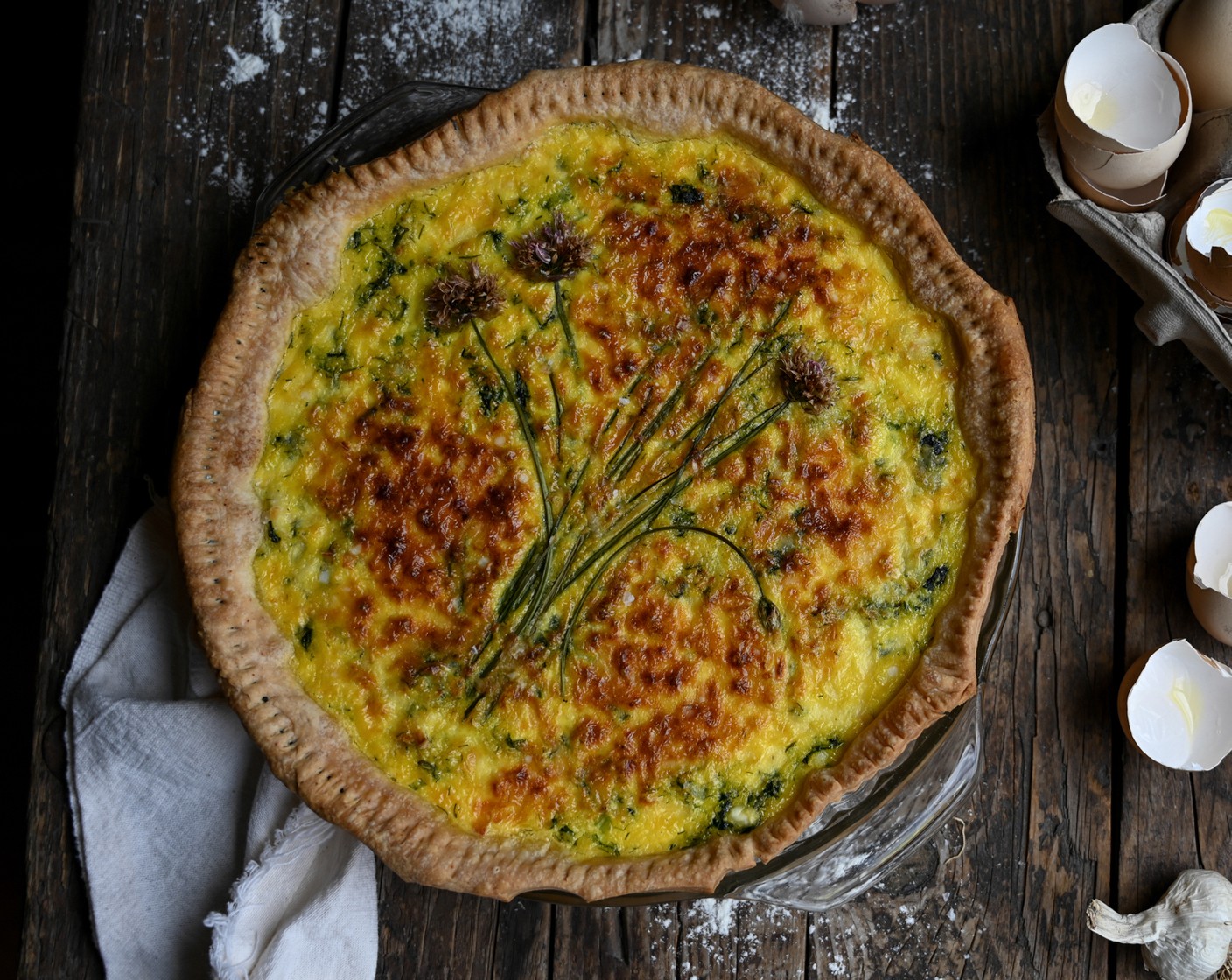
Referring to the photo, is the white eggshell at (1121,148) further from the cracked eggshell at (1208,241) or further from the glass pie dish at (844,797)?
the glass pie dish at (844,797)

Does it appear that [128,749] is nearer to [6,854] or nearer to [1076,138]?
[6,854]

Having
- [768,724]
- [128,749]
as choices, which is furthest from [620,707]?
[128,749]

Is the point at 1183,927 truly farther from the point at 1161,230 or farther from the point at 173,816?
the point at 173,816

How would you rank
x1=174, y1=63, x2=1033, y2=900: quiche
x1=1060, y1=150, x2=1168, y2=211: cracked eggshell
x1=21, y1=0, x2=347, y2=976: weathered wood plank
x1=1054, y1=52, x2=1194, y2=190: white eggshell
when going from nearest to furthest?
x1=174, y1=63, x2=1033, y2=900: quiche
x1=1054, y1=52, x2=1194, y2=190: white eggshell
x1=1060, y1=150, x2=1168, y2=211: cracked eggshell
x1=21, y1=0, x2=347, y2=976: weathered wood plank

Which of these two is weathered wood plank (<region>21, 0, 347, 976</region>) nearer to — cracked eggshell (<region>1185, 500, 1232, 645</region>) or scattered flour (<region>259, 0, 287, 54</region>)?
scattered flour (<region>259, 0, 287, 54</region>)

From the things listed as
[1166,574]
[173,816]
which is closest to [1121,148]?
[1166,574]

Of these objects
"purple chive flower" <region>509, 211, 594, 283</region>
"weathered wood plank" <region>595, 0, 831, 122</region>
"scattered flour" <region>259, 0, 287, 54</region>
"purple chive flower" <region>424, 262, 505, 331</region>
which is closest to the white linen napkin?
"purple chive flower" <region>424, 262, 505, 331</region>

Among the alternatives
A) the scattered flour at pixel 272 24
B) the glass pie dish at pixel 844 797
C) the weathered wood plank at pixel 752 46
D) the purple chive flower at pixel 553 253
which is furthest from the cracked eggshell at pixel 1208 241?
the scattered flour at pixel 272 24
